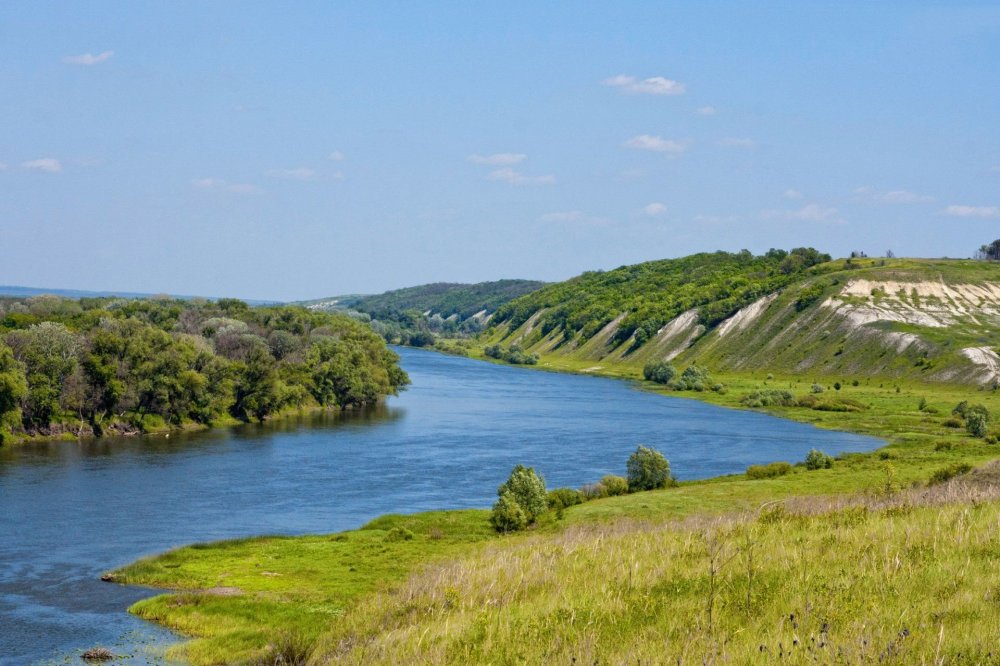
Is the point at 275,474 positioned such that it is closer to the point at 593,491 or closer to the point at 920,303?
the point at 593,491

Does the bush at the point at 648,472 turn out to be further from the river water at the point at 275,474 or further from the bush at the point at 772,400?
the bush at the point at 772,400

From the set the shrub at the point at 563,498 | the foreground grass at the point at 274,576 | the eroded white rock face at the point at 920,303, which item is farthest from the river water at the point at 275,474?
the eroded white rock face at the point at 920,303

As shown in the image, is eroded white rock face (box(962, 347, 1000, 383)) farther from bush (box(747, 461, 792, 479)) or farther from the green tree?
the green tree

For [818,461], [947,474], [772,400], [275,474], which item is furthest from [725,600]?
[772,400]

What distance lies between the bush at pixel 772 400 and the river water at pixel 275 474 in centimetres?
687

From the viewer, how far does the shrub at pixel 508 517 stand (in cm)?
6125

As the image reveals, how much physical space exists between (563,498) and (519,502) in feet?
20.5

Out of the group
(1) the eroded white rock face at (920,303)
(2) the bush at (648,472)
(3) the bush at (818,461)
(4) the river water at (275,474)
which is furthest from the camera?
(1) the eroded white rock face at (920,303)

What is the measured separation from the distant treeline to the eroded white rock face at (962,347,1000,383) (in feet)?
288

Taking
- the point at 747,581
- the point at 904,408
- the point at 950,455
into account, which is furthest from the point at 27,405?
the point at 904,408

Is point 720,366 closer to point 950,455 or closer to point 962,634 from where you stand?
point 950,455

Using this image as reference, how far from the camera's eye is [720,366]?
19762 cm

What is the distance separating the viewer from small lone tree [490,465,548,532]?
61.4 metres

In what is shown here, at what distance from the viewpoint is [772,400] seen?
14725 cm
